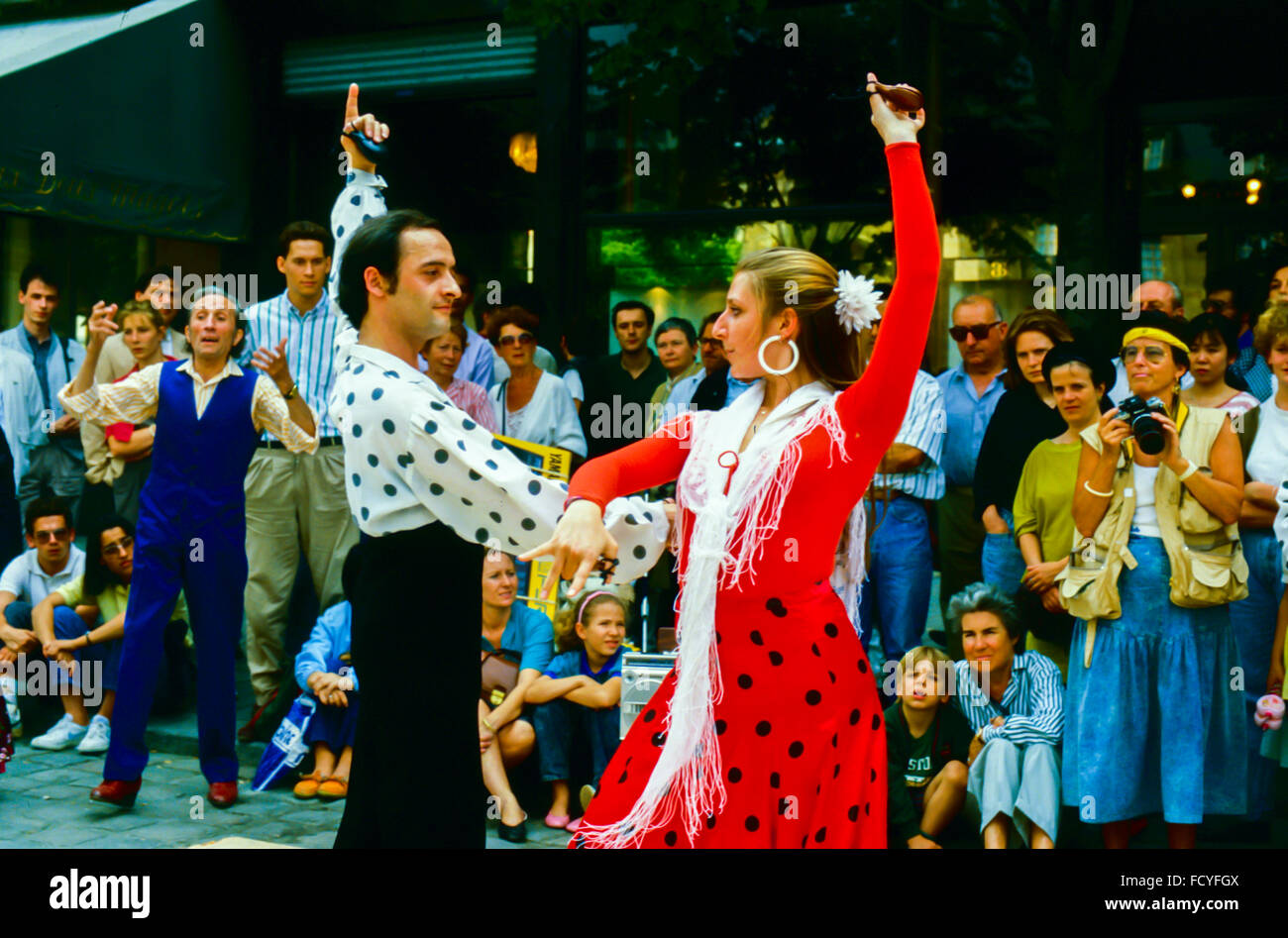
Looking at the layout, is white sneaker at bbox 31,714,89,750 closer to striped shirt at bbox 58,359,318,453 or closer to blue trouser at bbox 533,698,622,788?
striped shirt at bbox 58,359,318,453

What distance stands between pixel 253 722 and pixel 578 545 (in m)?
4.66

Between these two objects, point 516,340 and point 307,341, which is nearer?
point 307,341

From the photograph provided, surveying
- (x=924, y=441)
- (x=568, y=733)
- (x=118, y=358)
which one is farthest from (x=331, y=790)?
(x=118, y=358)

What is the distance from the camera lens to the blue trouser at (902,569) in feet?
19.4

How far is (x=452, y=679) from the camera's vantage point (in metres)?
3.10

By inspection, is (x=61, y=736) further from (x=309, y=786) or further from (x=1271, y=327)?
(x=1271, y=327)

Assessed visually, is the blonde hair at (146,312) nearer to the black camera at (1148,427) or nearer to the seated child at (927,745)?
the seated child at (927,745)

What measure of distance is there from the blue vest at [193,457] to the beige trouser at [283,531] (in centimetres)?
87

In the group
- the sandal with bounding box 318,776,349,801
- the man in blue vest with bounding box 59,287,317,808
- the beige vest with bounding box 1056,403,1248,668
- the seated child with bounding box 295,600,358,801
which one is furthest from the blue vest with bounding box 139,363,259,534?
the beige vest with bounding box 1056,403,1248,668

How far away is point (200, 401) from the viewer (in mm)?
5664

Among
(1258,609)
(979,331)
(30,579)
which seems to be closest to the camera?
(1258,609)

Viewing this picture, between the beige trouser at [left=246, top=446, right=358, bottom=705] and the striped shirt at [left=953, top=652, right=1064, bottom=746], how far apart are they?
309cm

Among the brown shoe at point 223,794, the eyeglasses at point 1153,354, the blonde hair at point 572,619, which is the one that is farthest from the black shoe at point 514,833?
the eyeglasses at point 1153,354
